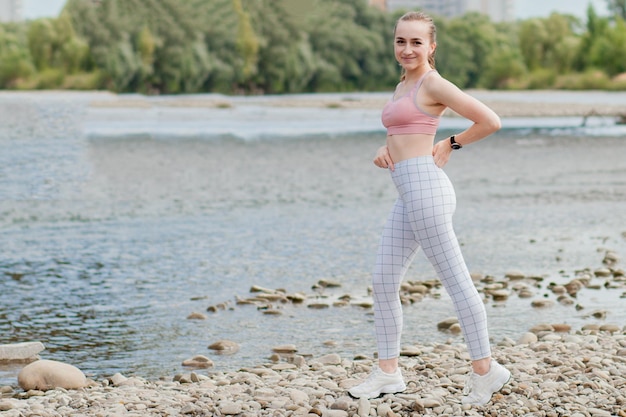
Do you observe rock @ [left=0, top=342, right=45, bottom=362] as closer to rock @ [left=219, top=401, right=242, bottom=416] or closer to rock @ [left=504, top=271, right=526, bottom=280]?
rock @ [left=219, top=401, right=242, bottom=416]

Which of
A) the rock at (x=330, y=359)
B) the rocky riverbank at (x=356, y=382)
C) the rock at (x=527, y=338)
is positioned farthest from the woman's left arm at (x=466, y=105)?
the rock at (x=527, y=338)

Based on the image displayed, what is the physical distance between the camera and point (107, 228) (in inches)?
766

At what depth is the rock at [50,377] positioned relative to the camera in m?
7.82

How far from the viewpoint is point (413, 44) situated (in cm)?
568

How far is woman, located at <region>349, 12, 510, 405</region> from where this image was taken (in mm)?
5625

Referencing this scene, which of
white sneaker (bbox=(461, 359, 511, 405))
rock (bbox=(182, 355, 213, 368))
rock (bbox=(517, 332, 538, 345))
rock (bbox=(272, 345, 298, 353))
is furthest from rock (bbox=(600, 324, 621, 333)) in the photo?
white sneaker (bbox=(461, 359, 511, 405))

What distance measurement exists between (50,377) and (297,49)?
100266mm

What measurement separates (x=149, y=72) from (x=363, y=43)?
22.7 m

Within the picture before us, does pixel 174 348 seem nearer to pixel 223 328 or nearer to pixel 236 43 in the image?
pixel 223 328

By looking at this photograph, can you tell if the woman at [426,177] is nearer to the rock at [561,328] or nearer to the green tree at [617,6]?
the rock at [561,328]

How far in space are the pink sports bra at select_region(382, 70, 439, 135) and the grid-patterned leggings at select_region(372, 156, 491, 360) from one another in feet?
0.54

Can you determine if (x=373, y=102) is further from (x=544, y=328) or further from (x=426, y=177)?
(x=426, y=177)

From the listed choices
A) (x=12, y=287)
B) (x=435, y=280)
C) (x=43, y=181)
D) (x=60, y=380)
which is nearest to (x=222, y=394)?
(x=60, y=380)

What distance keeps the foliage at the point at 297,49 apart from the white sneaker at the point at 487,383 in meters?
98.8
